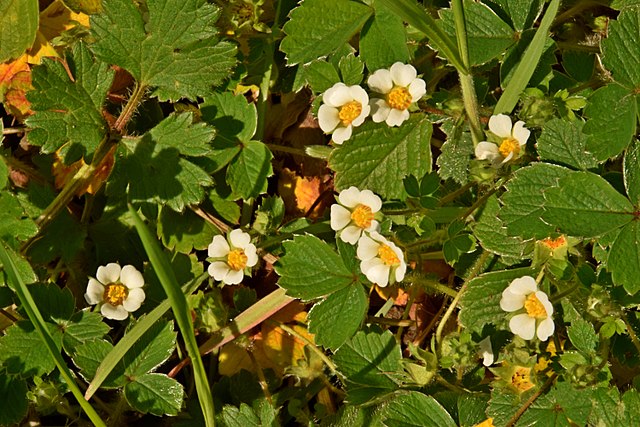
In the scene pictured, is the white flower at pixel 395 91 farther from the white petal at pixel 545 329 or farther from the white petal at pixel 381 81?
A: the white petal at pixel 545 329

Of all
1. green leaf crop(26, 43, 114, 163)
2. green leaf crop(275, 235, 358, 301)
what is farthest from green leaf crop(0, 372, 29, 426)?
green leaf crop(275, 235, 358, 301)

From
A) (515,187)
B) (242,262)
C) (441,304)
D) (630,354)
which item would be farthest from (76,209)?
(630,354)

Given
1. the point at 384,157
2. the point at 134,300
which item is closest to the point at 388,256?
the point at 384,157

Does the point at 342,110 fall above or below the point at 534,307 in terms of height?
above

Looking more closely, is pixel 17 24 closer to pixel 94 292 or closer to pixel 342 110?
pixel 94 292

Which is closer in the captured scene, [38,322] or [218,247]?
[38,322]

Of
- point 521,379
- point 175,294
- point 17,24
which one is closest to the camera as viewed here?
point 175,294

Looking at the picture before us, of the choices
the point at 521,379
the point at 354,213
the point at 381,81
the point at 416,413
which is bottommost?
the point at 521,379

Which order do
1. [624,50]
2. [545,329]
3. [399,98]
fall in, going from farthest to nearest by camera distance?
[399,98] < [624,50] < [545,329]
